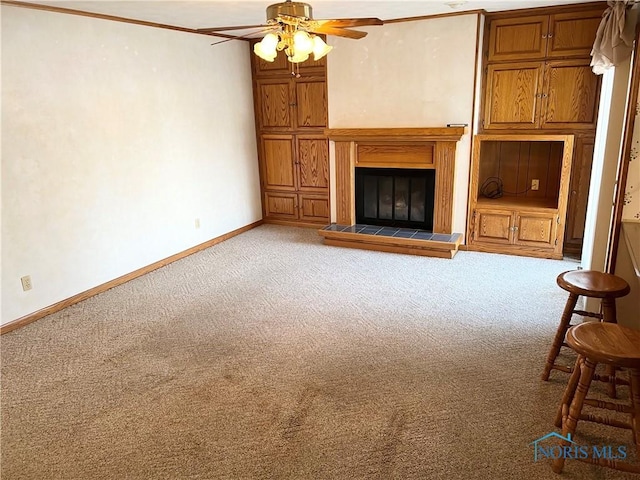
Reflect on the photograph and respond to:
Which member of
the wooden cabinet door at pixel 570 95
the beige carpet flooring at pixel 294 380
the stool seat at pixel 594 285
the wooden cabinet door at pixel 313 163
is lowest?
the beige carpet flooring at pixel 294 380

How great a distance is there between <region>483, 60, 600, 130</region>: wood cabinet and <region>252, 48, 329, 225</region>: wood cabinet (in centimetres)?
203

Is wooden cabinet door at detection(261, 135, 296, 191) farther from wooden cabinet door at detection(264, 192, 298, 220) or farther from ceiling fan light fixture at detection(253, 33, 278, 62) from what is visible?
ceiling fan light fixture at detection(253, 33, 278, 62)

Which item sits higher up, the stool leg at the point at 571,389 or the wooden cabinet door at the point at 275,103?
the wooden cabinet door at the point at 275,103

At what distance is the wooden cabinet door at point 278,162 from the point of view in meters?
6.04

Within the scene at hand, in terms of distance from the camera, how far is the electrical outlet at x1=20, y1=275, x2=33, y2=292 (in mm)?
3527

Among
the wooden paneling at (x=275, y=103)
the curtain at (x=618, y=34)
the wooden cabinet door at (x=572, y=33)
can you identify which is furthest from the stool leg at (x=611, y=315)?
the wooden paneling at (x=275, y=103)

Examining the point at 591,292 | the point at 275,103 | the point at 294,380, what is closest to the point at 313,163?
the point at 275,103

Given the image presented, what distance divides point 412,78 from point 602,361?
12.5ft

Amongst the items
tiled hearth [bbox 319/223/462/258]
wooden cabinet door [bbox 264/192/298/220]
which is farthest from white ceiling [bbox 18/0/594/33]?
wooden cabinet door [bbox 264/192/298/220]

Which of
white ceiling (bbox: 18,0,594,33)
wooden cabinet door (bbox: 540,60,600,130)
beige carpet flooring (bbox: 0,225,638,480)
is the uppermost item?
white ceiling (bbox: 18,0,594,33)

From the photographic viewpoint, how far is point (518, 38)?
14.6 feet

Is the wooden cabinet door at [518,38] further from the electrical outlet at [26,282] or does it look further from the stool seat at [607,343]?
the electrical outlet at [26,282]

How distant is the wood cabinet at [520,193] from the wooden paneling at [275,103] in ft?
8.09

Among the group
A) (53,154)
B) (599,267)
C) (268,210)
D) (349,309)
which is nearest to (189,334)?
(349,309)
